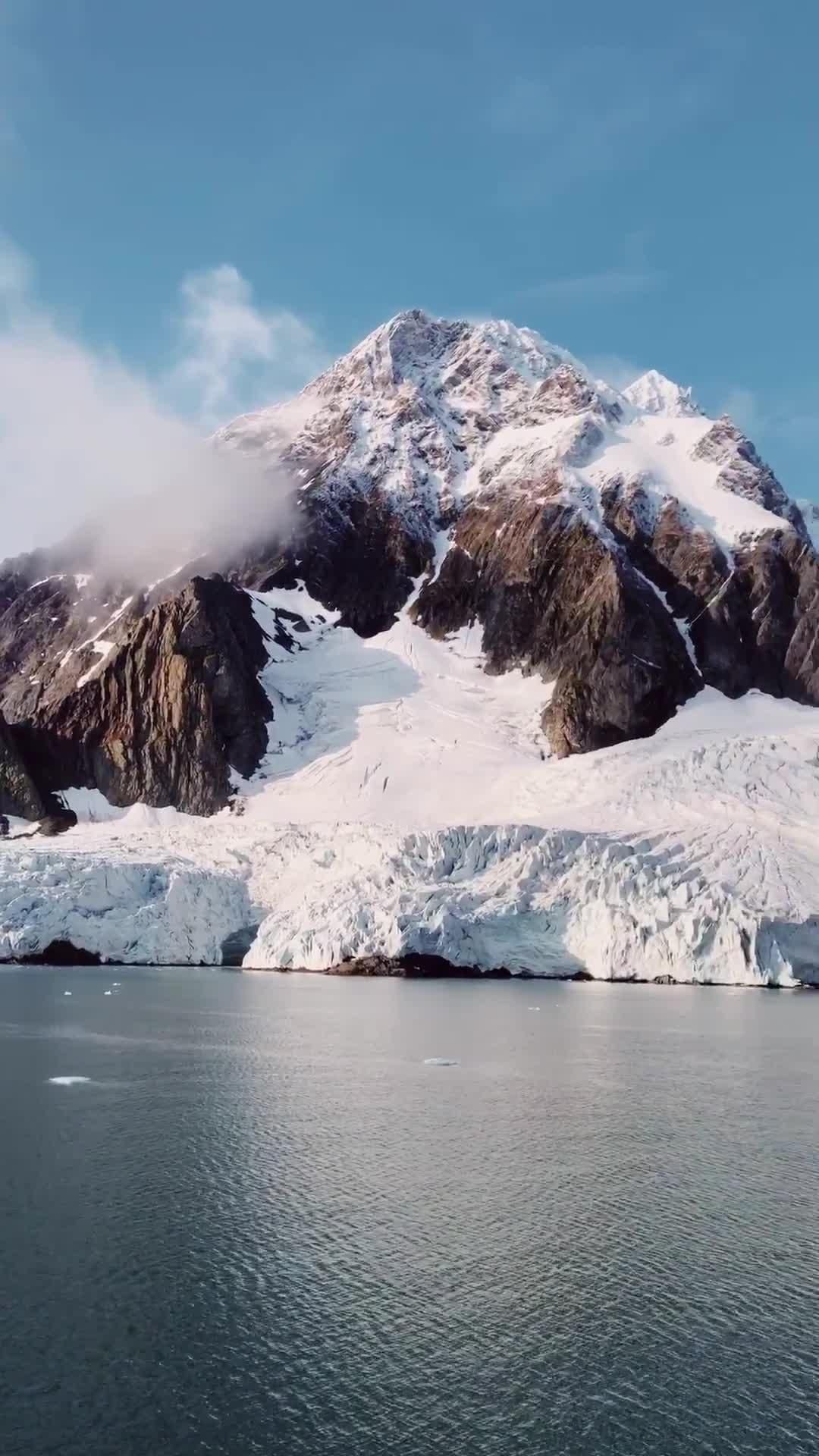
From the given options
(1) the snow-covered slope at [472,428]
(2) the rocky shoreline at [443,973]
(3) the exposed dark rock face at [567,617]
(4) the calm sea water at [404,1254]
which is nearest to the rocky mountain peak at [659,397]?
(1) the snow-covered slope at [472,428]

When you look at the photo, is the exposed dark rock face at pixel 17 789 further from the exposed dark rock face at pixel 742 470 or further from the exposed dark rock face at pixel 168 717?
the exposed dark rock face at pixel 742 470

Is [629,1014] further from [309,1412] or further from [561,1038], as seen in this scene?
[309,1412]

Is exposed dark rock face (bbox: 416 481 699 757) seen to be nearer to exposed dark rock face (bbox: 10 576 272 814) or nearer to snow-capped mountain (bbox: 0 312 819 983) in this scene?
snow-capped mountain (bbox: 0 312 819 983)

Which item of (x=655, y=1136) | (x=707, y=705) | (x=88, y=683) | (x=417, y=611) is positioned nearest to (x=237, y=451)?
(x=417, y=611)

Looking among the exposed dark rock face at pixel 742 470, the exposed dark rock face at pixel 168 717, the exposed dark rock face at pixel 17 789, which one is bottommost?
the exposed dark rock face at pixel 17 789

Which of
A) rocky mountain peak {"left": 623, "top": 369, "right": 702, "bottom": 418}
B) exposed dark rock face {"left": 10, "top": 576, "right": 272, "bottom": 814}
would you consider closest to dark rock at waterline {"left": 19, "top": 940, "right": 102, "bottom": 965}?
exposed dark rock face {"left": 10, "top": 576, "right": 272, "bottom": 814}

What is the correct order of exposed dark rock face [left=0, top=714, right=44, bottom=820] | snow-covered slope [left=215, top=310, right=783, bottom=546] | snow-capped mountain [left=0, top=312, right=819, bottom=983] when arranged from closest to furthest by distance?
1. snow-capped mountain [left=0, top=312, right=819, bottom=983]
2. exposed dark rock face [left=0, top=714, right=44, bottom=820]
3. snow-covered slope [left=215, top=310, right=783, bottom=546]
